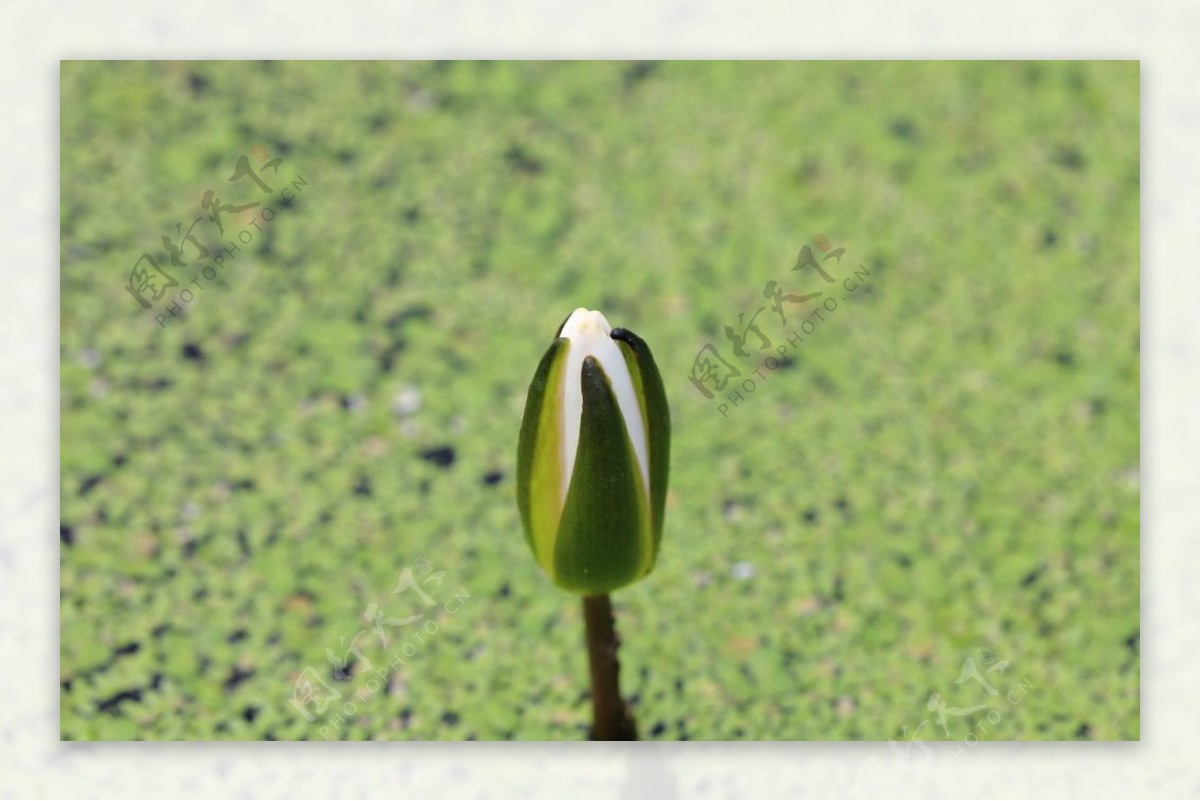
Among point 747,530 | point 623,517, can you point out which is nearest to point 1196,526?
point 747,530

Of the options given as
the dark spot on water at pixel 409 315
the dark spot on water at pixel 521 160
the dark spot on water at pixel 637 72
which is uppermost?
the dark spot on water at pixel 637 72

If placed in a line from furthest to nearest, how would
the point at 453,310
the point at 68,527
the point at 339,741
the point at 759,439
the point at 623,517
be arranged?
the point at 453,310
the point at 759,439
the point at 68,527
the point at 339,741
the point at 623,517

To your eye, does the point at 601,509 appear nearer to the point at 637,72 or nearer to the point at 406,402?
the point at 406,402

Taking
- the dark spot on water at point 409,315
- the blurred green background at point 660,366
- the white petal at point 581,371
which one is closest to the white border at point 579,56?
the blurred green background at point 660,366

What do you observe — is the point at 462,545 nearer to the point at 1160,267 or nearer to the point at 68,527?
the point at 68,527

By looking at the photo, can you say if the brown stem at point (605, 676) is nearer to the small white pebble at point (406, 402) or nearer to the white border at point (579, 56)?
the white border at point (579, 56)

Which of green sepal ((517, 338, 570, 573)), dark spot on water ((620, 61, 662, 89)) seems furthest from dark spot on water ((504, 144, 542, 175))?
green sepal ((517, 338, 570, 573))

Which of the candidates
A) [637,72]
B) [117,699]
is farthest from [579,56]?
[117,699]
